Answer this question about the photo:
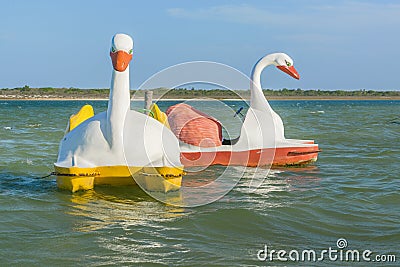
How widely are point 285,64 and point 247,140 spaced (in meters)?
2.36

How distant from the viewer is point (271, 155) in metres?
12.7

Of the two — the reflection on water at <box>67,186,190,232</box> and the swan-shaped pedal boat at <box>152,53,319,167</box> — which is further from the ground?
the swan-shaped pedal boat at <box>152,53,319,167</box>

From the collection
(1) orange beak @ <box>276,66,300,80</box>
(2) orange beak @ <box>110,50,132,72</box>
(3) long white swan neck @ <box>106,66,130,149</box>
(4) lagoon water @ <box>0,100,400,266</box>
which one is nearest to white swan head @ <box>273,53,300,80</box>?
(1) orange beak @ <box>276,66,300,80</box>

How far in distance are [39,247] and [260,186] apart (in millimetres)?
4887

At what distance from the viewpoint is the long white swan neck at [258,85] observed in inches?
500

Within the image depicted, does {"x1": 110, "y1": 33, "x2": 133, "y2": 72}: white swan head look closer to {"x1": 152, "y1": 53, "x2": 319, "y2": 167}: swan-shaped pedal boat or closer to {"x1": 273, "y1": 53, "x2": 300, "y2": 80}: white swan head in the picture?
{"x1": 152, "y1": 53, "x2": 319, "y2": 167}: swan-shaped pedal boat

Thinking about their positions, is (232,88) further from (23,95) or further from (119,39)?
(23,95)

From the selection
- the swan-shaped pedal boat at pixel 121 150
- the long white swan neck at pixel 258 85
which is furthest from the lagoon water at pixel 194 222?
the long white swan neck at pixel 258 85

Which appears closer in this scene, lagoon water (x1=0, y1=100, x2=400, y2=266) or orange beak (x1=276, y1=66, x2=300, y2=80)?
lagoon water (x1=0, y1=100, x2=400, y2=266)

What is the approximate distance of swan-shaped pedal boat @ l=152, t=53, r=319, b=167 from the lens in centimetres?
1177

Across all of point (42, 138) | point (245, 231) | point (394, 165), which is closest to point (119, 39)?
point (245, 231)

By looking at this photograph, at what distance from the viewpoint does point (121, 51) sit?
8.41 metres

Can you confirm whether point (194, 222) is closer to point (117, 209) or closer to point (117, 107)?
point (117, 209)

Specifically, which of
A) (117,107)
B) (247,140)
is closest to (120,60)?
(117,107)
